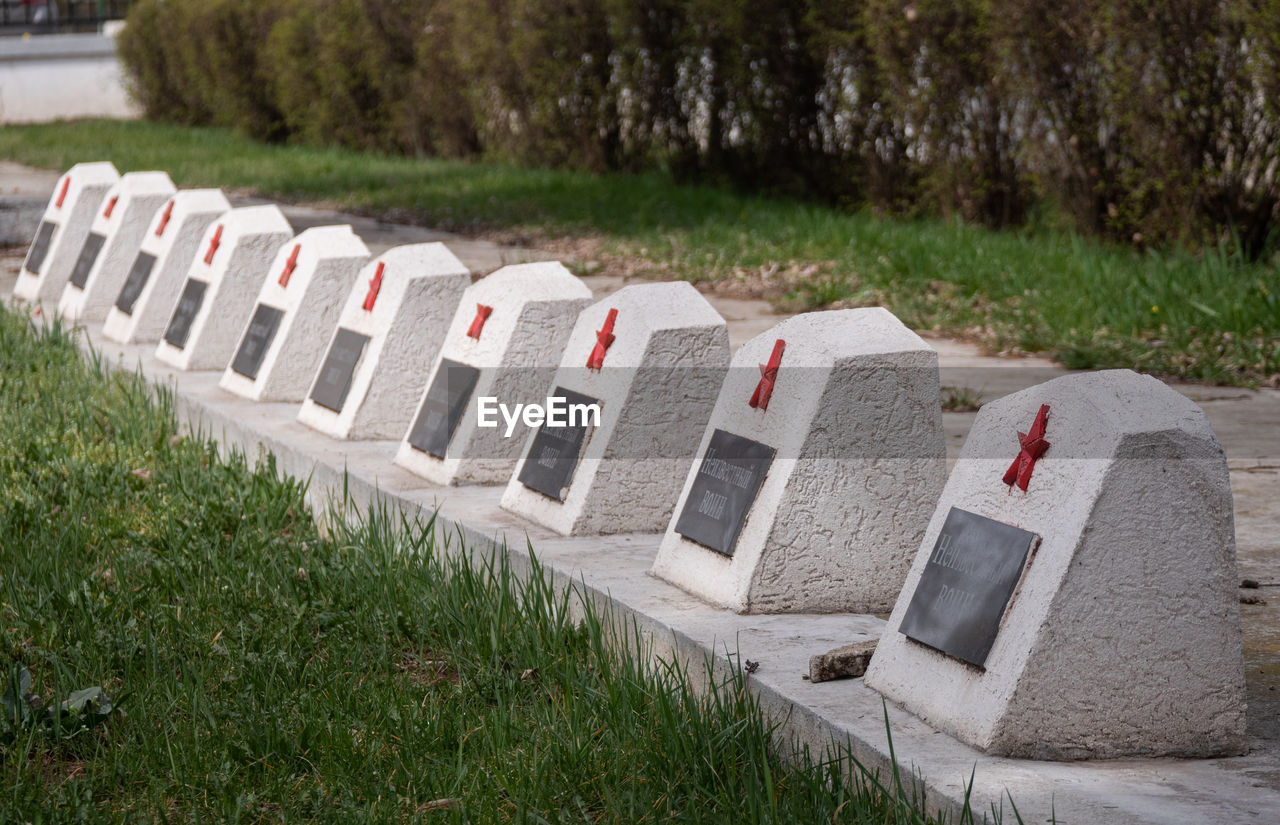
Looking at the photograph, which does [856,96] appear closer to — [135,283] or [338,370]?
[135,283]

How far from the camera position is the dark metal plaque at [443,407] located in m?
4.40

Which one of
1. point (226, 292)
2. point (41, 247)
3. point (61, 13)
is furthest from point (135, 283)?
point (61, 13)

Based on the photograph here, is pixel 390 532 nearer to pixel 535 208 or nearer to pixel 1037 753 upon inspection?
pixel 1037 753

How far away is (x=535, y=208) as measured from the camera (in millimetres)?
11859

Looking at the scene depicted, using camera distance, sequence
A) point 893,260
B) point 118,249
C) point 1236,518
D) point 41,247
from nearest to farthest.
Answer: point 1236,518
point 118,249
point 893,260
point 41,247

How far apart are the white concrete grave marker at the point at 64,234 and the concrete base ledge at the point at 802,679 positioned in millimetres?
3971

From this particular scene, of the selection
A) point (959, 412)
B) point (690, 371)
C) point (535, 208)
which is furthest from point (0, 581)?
point (535, 208)

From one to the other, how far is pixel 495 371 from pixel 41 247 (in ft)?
17.0

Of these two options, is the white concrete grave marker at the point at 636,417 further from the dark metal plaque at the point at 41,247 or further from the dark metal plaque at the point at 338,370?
the dark metal plaque at the point at 41,247

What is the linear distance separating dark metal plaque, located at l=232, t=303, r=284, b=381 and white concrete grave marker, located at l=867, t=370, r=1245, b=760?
3653 mm

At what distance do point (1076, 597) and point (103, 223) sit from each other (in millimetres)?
6477

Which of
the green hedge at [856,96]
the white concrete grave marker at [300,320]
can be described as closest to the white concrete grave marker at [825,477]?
the white concrete grave marker at [300,320]

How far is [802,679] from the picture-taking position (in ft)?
9.27

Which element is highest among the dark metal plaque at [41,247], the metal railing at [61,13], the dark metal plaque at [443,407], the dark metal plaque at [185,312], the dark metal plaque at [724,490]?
the dark metal plaque at [724,490]
